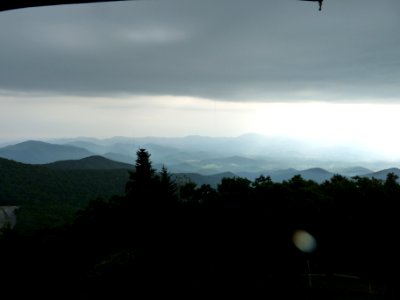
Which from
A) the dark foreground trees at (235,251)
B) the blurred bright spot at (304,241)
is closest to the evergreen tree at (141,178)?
the dark foreground trees at (235,251)

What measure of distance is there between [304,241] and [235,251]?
5.80m

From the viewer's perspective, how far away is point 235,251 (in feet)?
89.6

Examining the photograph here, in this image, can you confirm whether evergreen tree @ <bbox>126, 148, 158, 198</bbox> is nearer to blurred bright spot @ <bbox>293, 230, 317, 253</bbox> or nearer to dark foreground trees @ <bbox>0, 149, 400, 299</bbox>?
dark foreground trees @ <bbox>0, 149, 400, 299</bbox>

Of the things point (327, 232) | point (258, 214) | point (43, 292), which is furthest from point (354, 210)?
point (43, 292)

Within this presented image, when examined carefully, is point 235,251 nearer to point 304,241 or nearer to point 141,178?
point 304,241

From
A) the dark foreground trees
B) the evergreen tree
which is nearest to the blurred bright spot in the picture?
the dark foreground trees

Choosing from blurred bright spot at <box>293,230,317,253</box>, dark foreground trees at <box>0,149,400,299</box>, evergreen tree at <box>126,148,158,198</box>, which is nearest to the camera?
dark foreground trees at <box>0,149,400,299</box>

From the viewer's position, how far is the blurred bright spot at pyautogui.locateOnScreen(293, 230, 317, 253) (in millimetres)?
28480

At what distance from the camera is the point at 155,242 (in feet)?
89.9

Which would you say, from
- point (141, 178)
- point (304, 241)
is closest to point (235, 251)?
point (304, 241)

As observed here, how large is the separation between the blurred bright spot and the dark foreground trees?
0.36 m

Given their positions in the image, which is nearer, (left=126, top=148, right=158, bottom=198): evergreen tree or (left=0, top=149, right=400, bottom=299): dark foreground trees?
(left=0, top=149, right=400, bottom=299): dark foreground trees

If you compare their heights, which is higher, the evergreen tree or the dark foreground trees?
the evergreen tree

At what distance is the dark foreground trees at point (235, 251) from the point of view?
22094mm
